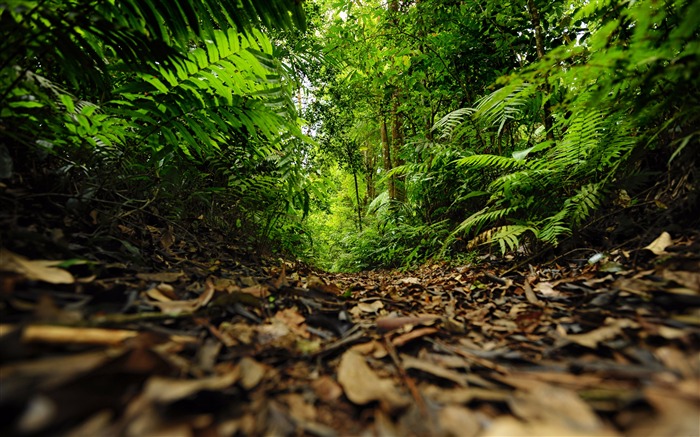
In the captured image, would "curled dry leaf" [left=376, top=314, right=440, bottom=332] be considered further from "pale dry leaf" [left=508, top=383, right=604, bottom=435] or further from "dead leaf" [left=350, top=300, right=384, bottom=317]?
"pale dry leaf" [left=508, top=383, right=604, bottom=435]

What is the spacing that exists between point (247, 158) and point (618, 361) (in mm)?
2925

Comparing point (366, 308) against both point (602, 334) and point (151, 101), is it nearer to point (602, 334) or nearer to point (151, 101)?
point (602, 334)

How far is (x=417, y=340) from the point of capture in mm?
972

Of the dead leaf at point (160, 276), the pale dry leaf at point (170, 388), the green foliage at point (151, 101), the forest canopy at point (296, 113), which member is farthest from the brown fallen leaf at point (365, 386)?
the green foliage at point (151, 101)

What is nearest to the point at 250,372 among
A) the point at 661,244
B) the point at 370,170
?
the point at 661,244

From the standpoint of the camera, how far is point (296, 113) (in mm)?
2420

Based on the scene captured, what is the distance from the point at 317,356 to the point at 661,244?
1472 mm

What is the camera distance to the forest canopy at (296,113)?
53.9 inches

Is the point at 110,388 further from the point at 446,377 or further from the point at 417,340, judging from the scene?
the point at 417,340

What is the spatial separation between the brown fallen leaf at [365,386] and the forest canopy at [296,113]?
48.4 inches

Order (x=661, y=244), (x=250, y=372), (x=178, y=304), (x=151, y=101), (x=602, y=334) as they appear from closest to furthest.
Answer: (x=250, y=372) → (x=602, y=334) → (x=178, y=304) → (x=661, y=244) → (x=151, y=101)

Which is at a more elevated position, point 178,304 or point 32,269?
point 32,269

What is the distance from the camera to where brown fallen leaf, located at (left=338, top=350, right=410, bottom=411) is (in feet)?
→ 2.08

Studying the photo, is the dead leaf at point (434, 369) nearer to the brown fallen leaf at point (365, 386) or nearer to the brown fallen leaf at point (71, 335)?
the brown fallen leaf at point (365, 386)
